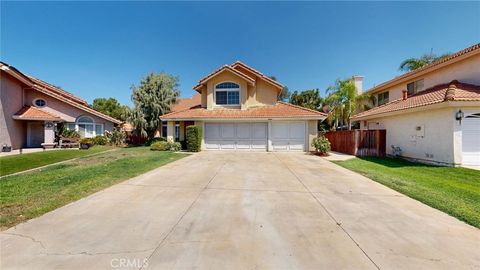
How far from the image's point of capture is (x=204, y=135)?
703 inches

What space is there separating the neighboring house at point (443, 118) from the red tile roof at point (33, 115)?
2788 centimetres

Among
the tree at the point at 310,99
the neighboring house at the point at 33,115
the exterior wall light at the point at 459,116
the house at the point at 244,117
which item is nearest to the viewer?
the exterior wall light at the point at 459,116

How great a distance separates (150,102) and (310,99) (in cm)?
2786

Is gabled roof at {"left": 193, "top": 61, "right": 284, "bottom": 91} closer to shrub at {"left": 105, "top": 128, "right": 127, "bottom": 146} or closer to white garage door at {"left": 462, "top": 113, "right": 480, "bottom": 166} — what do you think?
shrub at {"left": 105, "top": 128, "right": 127, "bottom": 146}

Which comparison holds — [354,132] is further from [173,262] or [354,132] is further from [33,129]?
[33,129]

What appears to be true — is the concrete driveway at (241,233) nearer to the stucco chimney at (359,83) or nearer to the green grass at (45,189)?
the green grass at (45,189)

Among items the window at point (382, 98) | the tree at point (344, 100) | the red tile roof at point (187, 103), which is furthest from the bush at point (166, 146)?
the window at point (382, 98)

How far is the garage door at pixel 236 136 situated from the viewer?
17.3 meters

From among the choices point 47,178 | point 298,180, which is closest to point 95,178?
point 47,178

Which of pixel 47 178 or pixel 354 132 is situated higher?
pixel 354 132

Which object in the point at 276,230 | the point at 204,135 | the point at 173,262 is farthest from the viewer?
the point at 204,135

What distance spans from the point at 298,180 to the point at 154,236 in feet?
17.7

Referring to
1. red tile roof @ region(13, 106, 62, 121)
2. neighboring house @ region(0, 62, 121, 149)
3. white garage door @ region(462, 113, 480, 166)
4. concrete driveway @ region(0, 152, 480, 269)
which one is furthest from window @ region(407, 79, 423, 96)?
red tile roof @ region(13, 106, 62, 121)

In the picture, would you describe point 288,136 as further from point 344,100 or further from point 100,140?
point 100,140
